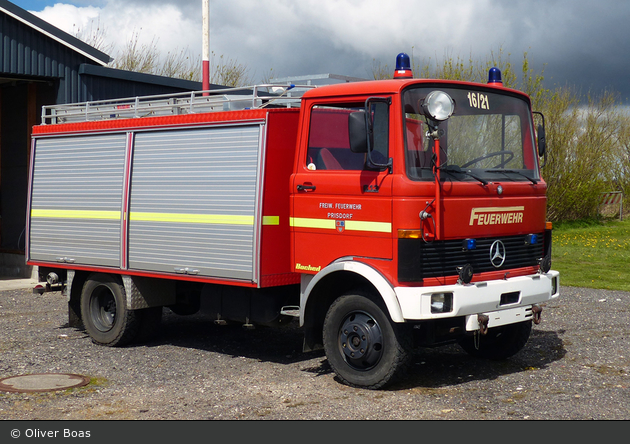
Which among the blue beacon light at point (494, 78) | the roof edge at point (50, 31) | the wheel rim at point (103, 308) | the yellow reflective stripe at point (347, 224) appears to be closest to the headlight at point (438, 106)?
the yellow reflective stripe at point (347, 224)

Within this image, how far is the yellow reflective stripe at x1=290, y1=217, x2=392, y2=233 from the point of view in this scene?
20.7ft

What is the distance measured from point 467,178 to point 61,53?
10.5 meters

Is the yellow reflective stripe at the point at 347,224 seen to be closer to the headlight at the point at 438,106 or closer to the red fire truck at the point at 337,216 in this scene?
the red fire truck at the point at 337,216

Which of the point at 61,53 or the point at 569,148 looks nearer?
the point at 61,53

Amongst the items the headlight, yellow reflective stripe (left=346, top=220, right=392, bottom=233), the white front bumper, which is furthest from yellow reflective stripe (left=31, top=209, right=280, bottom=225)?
the headlight

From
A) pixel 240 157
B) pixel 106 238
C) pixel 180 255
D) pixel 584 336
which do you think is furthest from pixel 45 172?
pixel 584 336

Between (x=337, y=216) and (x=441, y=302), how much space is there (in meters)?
1.24

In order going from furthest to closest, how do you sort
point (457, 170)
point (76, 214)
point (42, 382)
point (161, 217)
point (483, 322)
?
point (76, 214), point (161, 217), point (42, 382), point (457, 170), point (483, 322)

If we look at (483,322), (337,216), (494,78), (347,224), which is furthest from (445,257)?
(494,78)

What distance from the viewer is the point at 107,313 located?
906cm

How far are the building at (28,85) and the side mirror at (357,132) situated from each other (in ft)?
31.7

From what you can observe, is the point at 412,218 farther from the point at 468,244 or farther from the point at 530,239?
the point at 530,239
